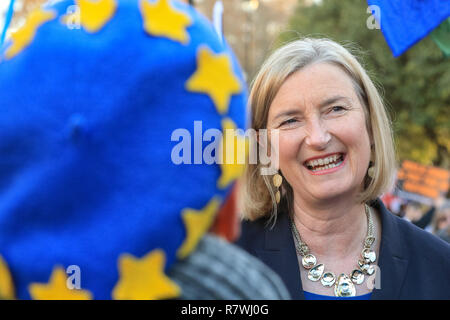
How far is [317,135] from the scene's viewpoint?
6.50 feet

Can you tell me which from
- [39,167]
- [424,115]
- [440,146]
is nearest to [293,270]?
[39,167]

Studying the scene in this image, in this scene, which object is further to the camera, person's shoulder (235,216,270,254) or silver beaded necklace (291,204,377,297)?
person's shoulder (235,216,270,254)

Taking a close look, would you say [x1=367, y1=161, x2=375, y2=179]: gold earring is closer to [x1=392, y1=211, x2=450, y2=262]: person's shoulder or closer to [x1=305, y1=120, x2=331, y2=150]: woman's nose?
[x1=392, y1=211, x2=450, y2=262]: person's shoulder

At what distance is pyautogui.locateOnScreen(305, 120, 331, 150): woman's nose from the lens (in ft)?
6.49

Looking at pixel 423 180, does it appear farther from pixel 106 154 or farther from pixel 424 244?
pixel 106 154

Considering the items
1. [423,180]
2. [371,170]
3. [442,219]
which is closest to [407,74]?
[442,219]

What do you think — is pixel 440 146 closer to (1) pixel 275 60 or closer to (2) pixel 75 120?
(1) pixel 275 60

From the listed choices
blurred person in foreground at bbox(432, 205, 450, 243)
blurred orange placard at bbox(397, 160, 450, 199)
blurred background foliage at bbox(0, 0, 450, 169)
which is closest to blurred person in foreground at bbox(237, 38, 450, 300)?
blurred orange placard at bbox(397, 160, 450, 199)

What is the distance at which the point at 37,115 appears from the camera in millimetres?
922

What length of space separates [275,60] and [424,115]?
14.8m

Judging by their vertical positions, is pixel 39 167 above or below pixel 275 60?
below

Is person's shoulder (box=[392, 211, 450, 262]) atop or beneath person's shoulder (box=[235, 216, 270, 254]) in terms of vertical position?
beneath

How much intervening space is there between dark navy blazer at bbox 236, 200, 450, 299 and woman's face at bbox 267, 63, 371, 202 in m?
0.21

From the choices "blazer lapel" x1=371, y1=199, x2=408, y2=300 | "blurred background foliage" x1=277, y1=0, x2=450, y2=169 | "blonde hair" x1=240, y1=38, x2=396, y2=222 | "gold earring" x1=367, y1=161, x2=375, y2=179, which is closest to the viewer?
"blazer lapel" x1=371, y1=199, x2=408, y2=300
